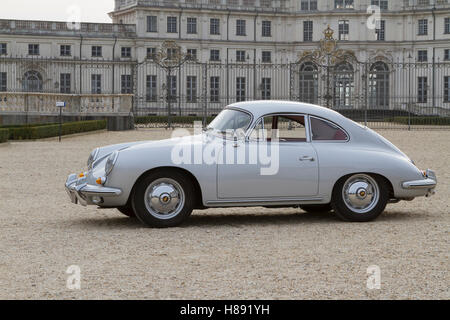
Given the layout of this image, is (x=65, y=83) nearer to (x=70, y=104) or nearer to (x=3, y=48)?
(x=3, y=48)

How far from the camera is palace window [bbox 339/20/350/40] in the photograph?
6312cm

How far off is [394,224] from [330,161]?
0.89 meters

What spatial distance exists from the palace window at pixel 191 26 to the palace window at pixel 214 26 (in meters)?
1.16

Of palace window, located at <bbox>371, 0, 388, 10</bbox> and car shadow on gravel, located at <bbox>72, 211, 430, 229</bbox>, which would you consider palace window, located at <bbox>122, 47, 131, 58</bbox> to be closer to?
palace window, located at <bbox>371, 0, 388, 10</bbox>

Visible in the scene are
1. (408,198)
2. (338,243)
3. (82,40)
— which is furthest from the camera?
(82,40)

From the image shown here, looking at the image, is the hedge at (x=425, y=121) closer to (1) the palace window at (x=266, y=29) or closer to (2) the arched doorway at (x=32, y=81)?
(1) the palace window at (x=266, y=29)

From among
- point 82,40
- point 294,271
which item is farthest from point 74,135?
point 82,40

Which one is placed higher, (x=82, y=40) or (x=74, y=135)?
(x=82, y=40)

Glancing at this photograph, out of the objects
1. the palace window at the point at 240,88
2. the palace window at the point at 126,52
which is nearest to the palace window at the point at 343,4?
the palace window at the point at 240,88

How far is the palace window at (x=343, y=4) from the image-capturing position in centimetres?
6350

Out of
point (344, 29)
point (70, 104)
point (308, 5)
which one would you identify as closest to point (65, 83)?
point (308, 5)

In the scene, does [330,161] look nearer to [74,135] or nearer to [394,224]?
[394,224]

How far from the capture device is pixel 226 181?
8.19 meters

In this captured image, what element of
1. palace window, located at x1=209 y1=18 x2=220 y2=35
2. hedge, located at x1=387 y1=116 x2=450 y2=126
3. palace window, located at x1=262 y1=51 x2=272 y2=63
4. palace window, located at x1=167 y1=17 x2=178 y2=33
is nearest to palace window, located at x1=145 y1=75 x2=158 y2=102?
palace window, located at x1=167 y1=17 x2=178 y2=33
